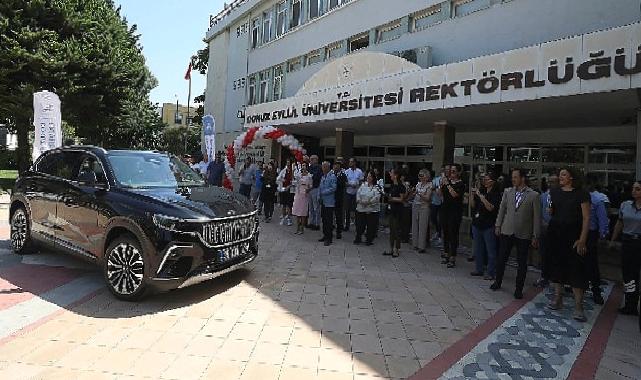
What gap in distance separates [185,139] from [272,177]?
3843 cm

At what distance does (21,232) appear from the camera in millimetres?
6977

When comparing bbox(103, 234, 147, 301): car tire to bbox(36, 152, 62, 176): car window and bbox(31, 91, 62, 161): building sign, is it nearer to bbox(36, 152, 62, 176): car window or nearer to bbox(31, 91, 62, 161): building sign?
bbox(36, 152, 62, 176): car window

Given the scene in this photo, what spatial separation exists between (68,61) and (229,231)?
1717 cm

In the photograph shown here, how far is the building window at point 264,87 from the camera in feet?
76.1

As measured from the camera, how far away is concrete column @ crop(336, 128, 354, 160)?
1569 centimetres

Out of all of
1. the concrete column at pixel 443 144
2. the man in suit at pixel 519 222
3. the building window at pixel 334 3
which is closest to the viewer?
the man in suit at pixel 519 222

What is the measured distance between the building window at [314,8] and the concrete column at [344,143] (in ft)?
21.9

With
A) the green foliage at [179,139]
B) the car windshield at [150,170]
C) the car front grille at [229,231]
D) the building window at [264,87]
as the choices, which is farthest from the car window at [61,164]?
the green foliage at [179,139]

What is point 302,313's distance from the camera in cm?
503

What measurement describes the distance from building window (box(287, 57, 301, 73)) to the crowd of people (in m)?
10.4

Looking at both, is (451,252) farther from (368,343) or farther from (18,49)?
(18,49)

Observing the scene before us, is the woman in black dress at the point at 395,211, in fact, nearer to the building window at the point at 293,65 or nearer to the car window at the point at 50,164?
the car window at the point at 50,164

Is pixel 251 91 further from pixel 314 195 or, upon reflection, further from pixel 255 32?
pixel 314 195

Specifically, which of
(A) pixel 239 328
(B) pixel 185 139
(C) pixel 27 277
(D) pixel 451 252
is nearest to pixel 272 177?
(D) pixel 451 252
